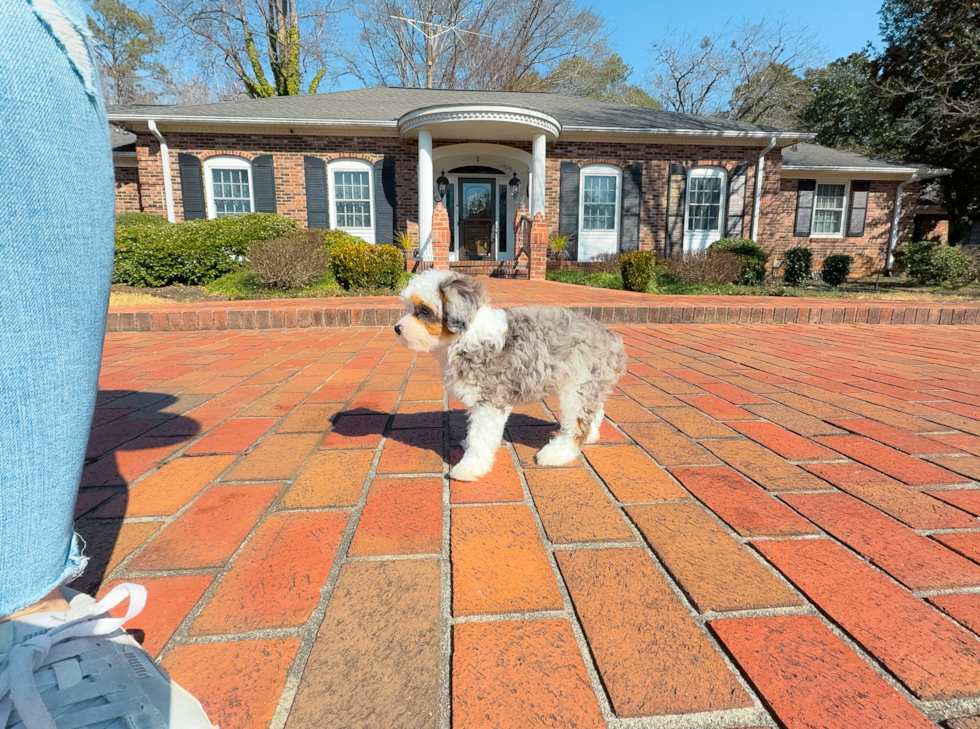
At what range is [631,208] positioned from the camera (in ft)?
50.2

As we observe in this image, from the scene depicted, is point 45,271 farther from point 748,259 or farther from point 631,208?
point 631,208

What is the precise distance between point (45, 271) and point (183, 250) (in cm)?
1091

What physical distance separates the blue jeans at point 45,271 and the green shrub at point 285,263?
824cm

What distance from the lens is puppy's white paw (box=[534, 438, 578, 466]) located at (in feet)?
7.55

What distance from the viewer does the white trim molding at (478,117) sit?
1174 cm

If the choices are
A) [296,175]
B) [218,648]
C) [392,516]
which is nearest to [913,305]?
[392,516]

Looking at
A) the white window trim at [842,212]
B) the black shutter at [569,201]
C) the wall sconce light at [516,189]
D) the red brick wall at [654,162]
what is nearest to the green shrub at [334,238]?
the wall sconce light at [516,189]

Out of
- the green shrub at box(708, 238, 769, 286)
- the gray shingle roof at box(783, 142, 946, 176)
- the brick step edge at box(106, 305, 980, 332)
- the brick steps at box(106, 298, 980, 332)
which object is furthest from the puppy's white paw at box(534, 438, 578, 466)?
the gray shingle roof at box(783, 142, 946, 176)

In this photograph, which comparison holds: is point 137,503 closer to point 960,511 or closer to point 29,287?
point 29,287

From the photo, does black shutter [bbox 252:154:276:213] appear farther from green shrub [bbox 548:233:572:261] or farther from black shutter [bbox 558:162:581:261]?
black shutter [bbox 558:162:581:261]

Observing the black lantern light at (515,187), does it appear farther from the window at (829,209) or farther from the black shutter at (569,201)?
the window at (829,209)

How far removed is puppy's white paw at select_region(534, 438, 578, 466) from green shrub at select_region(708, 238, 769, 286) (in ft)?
37.2

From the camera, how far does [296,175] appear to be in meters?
14.1

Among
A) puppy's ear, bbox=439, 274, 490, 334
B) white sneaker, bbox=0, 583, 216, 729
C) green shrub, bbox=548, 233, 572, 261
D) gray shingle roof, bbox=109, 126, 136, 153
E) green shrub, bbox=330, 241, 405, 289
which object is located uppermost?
gray shingle roof, bbox=109, 126, 136, 153
